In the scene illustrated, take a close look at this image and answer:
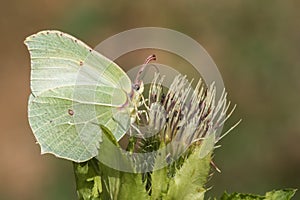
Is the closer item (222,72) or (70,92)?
(70,92)

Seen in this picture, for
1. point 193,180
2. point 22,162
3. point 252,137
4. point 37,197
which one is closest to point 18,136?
point 22,162

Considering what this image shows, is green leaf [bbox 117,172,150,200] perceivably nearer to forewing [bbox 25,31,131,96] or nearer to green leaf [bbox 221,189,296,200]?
green leaf [bbox 221,189,296,200]

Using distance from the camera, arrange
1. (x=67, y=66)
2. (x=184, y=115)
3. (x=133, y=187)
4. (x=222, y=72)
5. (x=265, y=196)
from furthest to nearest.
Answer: (x=222, y=72) < (x=67, y=66) < (x=184, y=115) < (x=265, y=196) < (x=133, y=187)

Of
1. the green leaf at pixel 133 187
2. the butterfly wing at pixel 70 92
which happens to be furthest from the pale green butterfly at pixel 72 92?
the green leaf at pixel 133 187

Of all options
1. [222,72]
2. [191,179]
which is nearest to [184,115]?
[191,179]

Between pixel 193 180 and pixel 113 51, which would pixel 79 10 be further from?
pixel 193 180

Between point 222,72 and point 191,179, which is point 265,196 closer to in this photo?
point 191,179
